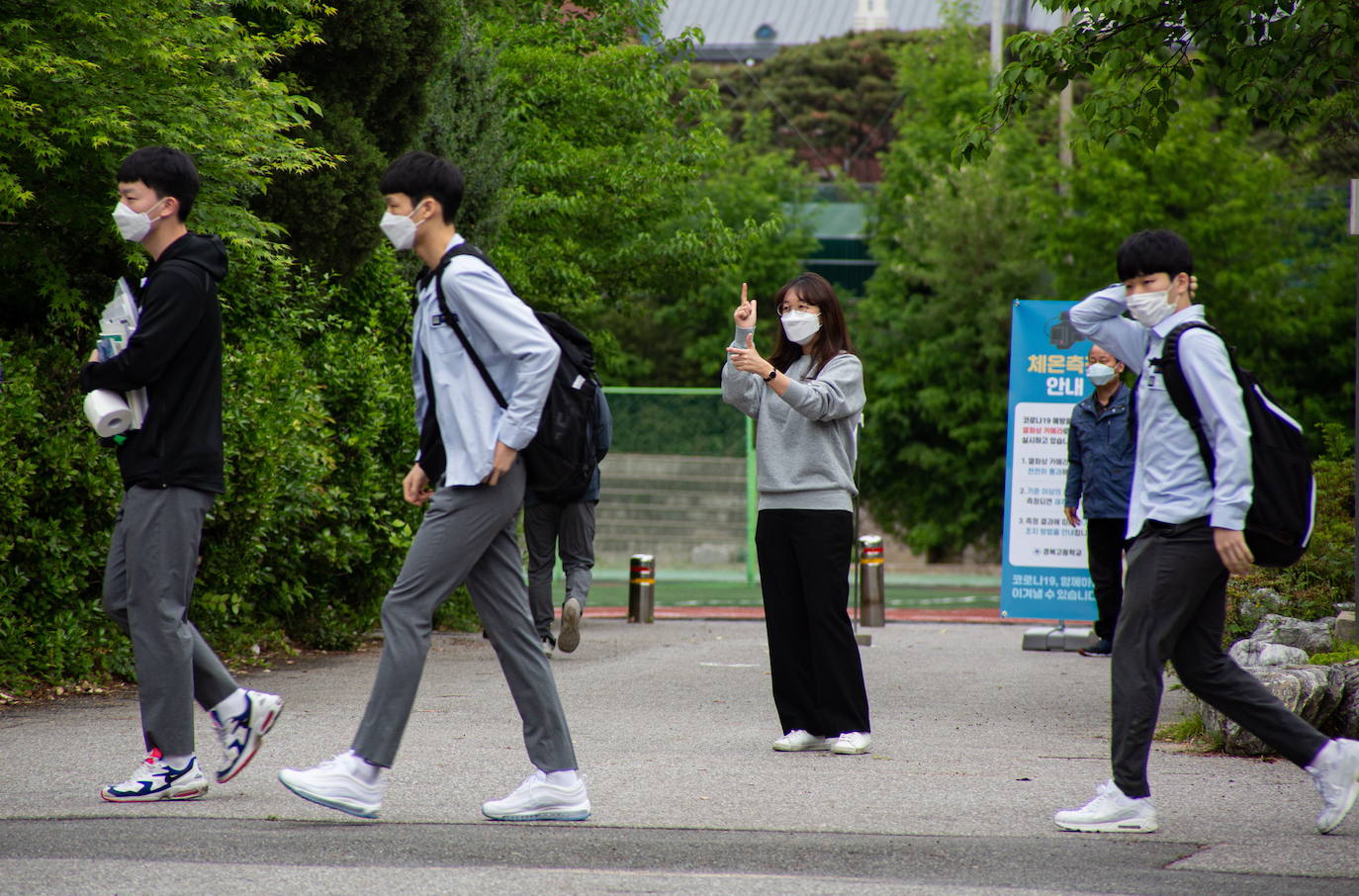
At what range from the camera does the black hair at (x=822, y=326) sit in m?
6.64

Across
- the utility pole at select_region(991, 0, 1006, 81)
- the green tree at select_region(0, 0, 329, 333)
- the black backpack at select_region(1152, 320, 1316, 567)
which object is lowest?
the black backpack at select_region(1152, 320, 1316, 567)

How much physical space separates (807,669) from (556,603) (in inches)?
419

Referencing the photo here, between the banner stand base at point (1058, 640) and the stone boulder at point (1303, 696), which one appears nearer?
the stone boulder at point (1303, 696)

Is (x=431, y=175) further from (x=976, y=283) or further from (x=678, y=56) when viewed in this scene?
(x=976, y=283)

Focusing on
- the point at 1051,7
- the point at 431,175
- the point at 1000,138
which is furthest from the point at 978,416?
the point at 431,175

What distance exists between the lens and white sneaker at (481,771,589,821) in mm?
4855

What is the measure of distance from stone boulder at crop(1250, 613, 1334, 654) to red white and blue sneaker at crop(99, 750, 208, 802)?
505 cm

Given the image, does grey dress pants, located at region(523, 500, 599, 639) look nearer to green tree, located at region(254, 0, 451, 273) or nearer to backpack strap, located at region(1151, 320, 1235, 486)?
green tree, located at region(254, 0, 451, 273)

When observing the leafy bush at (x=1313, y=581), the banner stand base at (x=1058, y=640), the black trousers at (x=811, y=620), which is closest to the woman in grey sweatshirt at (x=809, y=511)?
the black trousers at (x=811, y=620)

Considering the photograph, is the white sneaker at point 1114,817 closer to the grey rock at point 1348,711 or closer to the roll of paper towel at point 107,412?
the grey rock at point 1348,711

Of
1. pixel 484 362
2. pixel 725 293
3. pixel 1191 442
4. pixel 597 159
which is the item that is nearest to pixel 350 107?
pixel 597 159

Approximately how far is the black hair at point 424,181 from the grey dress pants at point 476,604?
853 mm

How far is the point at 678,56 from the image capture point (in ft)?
63.6

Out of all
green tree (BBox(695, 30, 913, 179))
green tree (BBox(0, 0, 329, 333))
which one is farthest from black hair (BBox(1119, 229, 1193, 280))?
green tree (BBox(695, 30, 913, 179))
